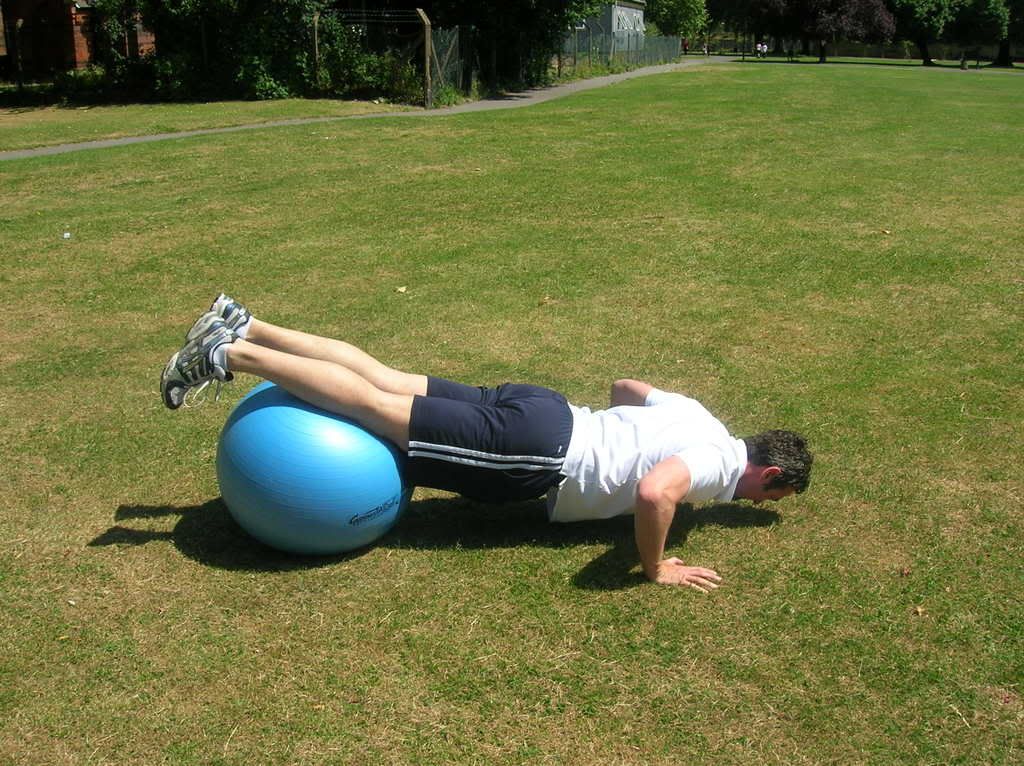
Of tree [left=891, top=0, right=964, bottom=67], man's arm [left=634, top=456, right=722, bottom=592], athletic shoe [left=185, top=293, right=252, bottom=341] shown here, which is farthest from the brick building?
tree [left=891, top=0, right=964, bottom=67]

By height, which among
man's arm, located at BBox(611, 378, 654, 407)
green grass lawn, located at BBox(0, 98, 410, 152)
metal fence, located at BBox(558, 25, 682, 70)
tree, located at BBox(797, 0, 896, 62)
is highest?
tree, located at BBox(797, 0, 896, 62)

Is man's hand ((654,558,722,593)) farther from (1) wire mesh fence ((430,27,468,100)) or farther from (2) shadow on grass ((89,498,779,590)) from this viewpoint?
(1) wire mesh fence ((430,27,468,100))

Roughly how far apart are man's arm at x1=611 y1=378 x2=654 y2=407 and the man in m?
0.35

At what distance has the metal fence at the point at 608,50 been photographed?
39938mm

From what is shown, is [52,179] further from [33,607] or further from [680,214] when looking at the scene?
[33,607]

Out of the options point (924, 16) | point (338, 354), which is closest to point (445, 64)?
point (338, 354)

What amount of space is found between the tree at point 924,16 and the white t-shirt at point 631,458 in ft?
272

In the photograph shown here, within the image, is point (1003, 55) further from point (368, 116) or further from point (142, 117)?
point (142, 117)

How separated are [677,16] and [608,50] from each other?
1820 inches

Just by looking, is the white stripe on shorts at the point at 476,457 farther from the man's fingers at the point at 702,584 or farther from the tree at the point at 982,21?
the tree at the point at 982,21

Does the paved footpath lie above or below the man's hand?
above

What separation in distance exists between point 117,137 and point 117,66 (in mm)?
9425

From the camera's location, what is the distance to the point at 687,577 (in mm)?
4500

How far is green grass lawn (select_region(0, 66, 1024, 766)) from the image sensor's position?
3.68 m
